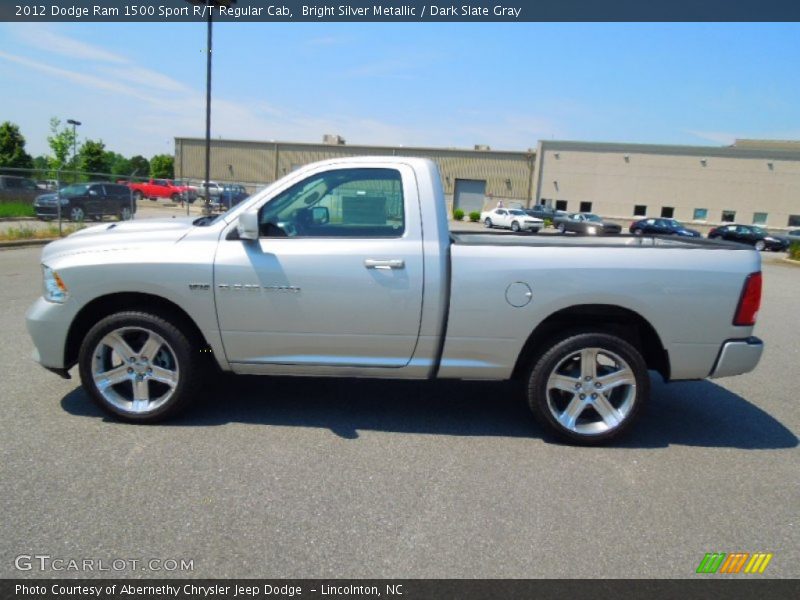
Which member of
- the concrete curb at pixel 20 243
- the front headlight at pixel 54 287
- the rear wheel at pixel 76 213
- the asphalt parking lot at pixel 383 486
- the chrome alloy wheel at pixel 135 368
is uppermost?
the front headlight at pixel 54 287

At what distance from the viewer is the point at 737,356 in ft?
12.8

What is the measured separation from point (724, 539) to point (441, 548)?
1516 mm

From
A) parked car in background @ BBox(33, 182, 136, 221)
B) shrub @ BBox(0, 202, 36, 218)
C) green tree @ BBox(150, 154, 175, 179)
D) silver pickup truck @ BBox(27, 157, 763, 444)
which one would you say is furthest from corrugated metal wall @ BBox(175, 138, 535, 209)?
silver pickup truck @ BBox(27, 157, 763, 444)

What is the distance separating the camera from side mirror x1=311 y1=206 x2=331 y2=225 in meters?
4.05

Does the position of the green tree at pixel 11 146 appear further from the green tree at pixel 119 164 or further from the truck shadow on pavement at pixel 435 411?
the truck shadow on pavement at pixel 435 411

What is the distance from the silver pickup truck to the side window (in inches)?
0.4

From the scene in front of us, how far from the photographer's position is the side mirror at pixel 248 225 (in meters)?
3.71

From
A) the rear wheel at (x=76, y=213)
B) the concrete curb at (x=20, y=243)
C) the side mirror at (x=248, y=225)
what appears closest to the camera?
the side mirror at (x=248, y=225)

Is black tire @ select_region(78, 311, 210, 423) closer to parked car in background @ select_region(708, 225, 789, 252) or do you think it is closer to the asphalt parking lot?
the asphalt parking lot

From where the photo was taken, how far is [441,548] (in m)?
2.78

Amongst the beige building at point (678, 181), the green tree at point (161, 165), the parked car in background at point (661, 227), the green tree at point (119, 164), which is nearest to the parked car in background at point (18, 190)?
the parked car in background at point (661, 227)

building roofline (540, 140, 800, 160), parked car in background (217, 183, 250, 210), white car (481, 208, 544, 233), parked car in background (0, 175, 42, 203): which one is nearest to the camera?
parked car in background (0, 175, 42, 203)

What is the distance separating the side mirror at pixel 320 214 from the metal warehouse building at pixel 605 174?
4149 centimetres

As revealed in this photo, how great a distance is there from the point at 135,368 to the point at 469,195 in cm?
5518
